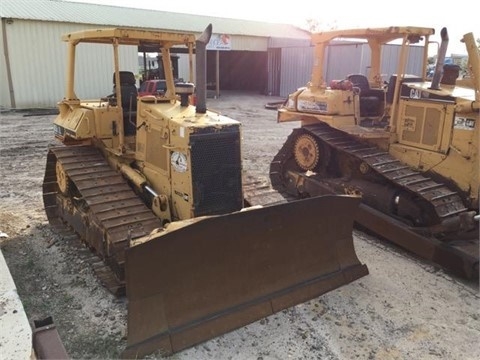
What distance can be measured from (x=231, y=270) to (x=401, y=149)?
3.53 metres

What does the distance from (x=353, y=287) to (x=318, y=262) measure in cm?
49

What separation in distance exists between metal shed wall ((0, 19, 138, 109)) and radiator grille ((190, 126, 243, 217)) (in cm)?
1581

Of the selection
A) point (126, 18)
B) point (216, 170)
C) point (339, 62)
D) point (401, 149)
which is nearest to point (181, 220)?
point (216, 170)

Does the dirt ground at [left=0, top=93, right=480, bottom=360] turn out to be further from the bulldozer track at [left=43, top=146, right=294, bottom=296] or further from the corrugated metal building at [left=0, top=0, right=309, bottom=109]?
the corrugated metal building at [left=0, top=0, right=309, bottom=109]

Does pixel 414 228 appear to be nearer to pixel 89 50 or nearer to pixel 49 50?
pixel 89 50

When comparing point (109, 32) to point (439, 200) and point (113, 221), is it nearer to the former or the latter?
point (113, 221)

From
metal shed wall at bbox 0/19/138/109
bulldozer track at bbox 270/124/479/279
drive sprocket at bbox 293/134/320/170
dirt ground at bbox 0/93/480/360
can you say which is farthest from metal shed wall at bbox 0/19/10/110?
bulldozer track at bbox 270/124/479/279

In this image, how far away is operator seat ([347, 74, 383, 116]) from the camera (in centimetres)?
734

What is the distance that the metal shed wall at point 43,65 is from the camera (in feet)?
57.3

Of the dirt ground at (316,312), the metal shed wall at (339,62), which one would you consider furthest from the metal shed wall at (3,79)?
→ the metal shed wall at (339,62)

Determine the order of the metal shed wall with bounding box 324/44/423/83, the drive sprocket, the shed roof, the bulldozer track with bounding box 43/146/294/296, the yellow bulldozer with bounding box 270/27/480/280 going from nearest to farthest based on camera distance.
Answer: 1. the bulldozer track with bounding box 43/146/294/296
2. the yellow bulldozer with bounding box 270/27/480/280
3. the drive sprocket
4. the shed roof
5. the metal shed wall with bounding box 324/44/423/83

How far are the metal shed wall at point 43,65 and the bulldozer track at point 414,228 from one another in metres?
14.7

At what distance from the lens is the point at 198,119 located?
455cm

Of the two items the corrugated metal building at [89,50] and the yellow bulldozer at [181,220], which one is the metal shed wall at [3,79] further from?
the yellow bulldozer at [181,220]
